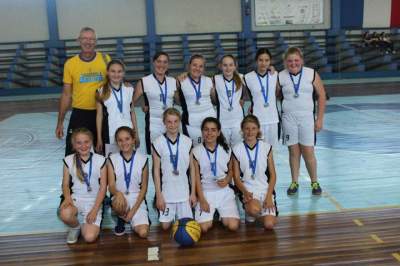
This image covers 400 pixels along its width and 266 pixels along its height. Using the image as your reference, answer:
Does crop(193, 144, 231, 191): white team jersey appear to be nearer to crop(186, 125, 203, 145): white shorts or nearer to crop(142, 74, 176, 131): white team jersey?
crop(186, 125, 203, 145): white shorts

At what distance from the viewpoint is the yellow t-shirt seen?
4.00 m

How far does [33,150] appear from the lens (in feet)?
22.6

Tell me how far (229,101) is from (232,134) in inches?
11.9

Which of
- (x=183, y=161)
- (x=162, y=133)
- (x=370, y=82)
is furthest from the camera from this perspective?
(x=370, y=82)

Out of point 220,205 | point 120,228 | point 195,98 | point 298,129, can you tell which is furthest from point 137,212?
point 298,129

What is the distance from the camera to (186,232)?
3.37 meters

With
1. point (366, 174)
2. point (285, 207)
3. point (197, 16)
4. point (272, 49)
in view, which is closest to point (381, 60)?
point (272, 49)

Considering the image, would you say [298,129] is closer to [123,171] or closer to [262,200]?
[262,200]

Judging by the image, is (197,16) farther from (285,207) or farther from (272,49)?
(285,207)

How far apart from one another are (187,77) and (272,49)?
12.3 meters

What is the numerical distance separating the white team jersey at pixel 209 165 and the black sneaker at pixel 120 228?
733 mm

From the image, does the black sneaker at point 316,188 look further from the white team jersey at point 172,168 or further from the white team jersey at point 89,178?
the white team jersey at point 89,178

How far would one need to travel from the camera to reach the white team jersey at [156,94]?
4.09 meters

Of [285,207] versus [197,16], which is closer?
[285,207]
